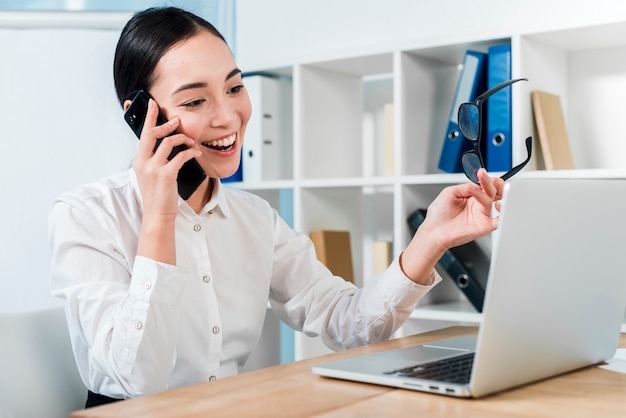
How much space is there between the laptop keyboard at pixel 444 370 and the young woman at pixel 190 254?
29 centimetres


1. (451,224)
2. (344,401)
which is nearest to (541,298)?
(344,401)

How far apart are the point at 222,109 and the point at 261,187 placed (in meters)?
1.16

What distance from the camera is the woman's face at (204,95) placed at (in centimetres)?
156

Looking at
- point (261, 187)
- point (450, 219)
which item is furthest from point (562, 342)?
point (261, 187)

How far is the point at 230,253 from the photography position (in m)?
1.66

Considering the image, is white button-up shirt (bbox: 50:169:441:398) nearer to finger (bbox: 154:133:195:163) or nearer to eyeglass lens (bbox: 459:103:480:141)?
finger (bbox: 154:133:195:163)

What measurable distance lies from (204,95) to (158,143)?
0.44ft

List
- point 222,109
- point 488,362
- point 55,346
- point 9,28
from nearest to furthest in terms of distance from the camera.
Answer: point 488,362 → point 55,346 → point 222,109 → point 9,28

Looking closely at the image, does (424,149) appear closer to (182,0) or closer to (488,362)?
(182,0)

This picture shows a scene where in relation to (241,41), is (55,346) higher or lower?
lower

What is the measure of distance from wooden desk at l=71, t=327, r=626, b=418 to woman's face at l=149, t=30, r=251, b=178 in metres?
0.65

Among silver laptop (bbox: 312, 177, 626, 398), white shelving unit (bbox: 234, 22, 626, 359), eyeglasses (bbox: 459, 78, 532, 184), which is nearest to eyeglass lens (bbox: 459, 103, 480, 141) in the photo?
eyeglasses (bbox: 459, 78, 532, 184)

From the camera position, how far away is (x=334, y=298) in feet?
5.55

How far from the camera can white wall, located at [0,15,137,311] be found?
232 cm
